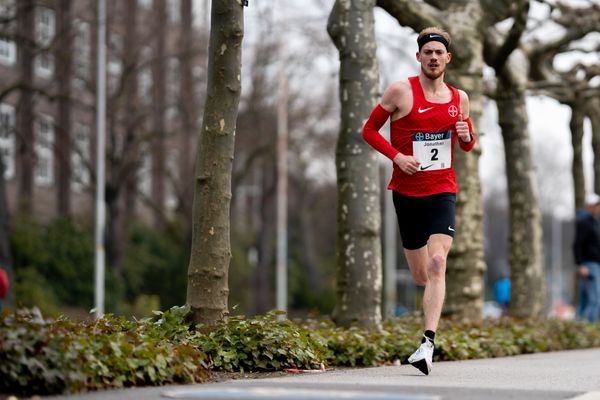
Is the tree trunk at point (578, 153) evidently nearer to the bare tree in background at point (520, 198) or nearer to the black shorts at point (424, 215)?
the bare tree in background at point (520, 198)

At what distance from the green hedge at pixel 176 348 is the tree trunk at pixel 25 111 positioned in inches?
765

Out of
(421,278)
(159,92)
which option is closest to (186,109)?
(159,92)

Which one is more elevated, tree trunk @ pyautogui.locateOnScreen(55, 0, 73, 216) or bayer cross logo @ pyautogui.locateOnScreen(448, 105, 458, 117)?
tree trunk @ pyautogui.locateOnScreen(55, 0, 73, 216)

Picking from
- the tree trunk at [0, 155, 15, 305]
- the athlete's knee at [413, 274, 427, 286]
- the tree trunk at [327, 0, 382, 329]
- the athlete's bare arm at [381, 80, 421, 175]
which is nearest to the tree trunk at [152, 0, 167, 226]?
the tree trunk at [0, 155, 15, 305]

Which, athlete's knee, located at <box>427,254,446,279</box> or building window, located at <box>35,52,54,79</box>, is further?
building window, located at <box>35,52,54,79</box>

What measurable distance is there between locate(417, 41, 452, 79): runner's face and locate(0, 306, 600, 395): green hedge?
202 cm

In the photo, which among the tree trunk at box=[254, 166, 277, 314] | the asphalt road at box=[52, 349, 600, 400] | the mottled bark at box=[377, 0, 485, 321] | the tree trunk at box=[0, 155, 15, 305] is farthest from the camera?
the tree trunk at box=[254, 166, 277, 314]

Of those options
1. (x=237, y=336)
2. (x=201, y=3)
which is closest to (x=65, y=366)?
(x=237, y=336)

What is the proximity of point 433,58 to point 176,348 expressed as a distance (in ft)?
8.78

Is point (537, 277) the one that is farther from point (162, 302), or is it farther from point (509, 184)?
point (162, 302)

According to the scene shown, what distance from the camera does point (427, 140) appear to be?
30.0 ft

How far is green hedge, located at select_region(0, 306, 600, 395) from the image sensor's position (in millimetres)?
6793

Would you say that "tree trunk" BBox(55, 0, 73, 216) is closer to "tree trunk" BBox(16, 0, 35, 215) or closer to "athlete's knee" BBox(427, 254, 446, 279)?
"tree trunk" BBox(16, 0, 35, 215)

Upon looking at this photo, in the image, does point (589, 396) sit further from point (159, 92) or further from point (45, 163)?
point (45, 163)
